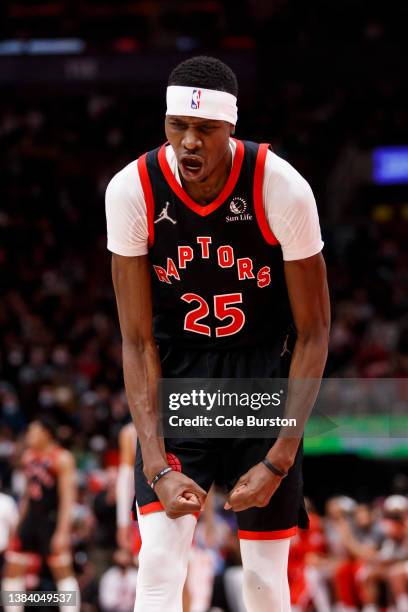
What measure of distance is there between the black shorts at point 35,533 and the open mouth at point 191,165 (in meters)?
6.96

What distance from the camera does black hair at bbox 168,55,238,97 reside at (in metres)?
3.58

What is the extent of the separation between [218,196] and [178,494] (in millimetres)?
965

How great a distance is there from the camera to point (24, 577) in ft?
32.1

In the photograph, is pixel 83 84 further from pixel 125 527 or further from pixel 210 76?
pixel 210 76

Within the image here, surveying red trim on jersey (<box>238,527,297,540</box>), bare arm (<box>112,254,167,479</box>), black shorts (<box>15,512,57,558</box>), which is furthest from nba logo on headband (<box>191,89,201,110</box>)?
black shorts (<box>15,512,57,558</box>)

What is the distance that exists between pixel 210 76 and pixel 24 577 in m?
7.07

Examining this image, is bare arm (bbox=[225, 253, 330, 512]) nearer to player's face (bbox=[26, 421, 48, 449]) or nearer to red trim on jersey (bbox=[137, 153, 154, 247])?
red trim on jersey (bbox=[137, 153, 154, 247])

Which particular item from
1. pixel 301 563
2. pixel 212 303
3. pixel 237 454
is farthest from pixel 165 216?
pixel 301 563

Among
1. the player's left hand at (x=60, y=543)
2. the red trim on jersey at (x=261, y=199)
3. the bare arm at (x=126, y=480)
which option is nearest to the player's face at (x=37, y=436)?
the player's left hand at (x=60, y=543)

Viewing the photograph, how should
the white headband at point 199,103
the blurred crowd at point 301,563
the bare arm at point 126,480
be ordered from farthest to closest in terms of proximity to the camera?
the blurred crowd at point 301,563
the bare arm at point 126,480
the white headband at point 199,103

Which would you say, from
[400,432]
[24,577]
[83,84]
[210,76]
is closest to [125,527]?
[24,577]

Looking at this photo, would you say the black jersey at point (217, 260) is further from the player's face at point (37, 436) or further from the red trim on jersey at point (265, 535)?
the player's face at point (37, 436)

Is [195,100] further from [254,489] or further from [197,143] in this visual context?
[254,489]

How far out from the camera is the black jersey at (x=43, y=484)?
10000 mm
